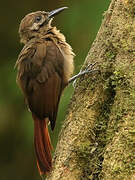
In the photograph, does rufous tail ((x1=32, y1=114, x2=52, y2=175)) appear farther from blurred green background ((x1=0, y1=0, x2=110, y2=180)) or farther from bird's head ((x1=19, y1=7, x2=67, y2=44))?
blurred green background ((x1=0, y1=0, x2=110, y2=180))

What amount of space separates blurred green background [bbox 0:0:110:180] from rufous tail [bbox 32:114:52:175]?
1882mm

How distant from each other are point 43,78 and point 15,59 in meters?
2.41

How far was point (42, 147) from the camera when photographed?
150 inches

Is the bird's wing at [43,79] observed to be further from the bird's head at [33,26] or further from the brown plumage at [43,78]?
the bird's head at [33,26]

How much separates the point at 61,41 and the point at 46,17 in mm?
594

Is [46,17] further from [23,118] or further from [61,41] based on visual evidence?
[23,118]

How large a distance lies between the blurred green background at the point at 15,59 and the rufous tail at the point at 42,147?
1.88 metres

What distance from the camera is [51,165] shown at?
354 cm

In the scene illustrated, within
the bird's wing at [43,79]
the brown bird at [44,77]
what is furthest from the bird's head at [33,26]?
the bird's wing at [43,79]

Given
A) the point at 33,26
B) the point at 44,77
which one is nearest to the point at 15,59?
the point at 33,26

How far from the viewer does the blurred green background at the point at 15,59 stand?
6023 mm

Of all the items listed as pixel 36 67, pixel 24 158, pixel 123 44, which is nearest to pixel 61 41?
pixel 36 67

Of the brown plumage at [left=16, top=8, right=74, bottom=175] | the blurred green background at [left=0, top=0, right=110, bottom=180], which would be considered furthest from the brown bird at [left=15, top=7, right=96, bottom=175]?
the blurred green background at [left=0, top=0, right=110, bottom=180]

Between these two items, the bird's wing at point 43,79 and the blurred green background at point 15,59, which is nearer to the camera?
the bird's wing at point 43,79
